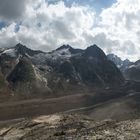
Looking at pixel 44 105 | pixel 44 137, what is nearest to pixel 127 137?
pixel 44 137

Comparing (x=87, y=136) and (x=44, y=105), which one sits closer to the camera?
(x=87, y=136)

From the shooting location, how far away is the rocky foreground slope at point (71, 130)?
27266 millimetres

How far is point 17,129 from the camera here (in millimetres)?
35781

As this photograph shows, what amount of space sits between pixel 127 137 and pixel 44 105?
531ft

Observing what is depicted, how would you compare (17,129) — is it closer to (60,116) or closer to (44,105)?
(60,116)

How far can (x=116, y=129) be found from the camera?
2839 centimetres

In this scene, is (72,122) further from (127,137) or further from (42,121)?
(127,137)

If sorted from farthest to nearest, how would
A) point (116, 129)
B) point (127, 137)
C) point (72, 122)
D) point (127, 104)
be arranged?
point (127, 104) < point (72, 122) < point (116, 129) < point (127, 137)

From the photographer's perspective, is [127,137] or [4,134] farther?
[4,134]

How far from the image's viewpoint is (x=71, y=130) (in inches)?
1248

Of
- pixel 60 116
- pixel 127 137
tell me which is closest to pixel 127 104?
pixel 60 116

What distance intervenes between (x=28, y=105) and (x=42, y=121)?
156 meters

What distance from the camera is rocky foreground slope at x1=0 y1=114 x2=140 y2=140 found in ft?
Result: 89.5

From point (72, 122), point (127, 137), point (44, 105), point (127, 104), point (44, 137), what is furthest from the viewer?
point (44, 105)
